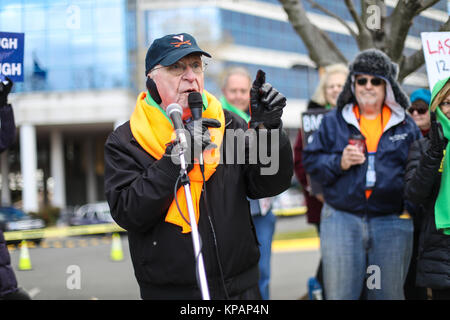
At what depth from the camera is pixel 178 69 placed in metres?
2.28

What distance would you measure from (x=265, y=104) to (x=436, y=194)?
143 centimetres

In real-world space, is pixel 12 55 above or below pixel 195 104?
above

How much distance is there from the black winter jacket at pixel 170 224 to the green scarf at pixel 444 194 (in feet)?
3.35

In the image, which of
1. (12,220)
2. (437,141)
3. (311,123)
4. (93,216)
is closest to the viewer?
(437,141)

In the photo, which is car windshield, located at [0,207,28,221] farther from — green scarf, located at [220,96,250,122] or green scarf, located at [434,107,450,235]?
green scarf, located at [434,107,450,235]

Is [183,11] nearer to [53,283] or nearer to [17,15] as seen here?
[17,15]

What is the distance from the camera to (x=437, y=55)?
3.06 m

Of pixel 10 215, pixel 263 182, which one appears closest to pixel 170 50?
pixel 263 182

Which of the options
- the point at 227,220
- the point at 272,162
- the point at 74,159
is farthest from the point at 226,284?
the point at 74,159

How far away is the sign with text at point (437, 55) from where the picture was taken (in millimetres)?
3032

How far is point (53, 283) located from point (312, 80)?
2511 centimetres

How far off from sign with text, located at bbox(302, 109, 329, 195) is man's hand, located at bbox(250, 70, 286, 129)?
6.45 ft

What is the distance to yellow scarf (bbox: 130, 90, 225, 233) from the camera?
2.20m

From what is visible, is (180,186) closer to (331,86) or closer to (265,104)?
(265,104)
